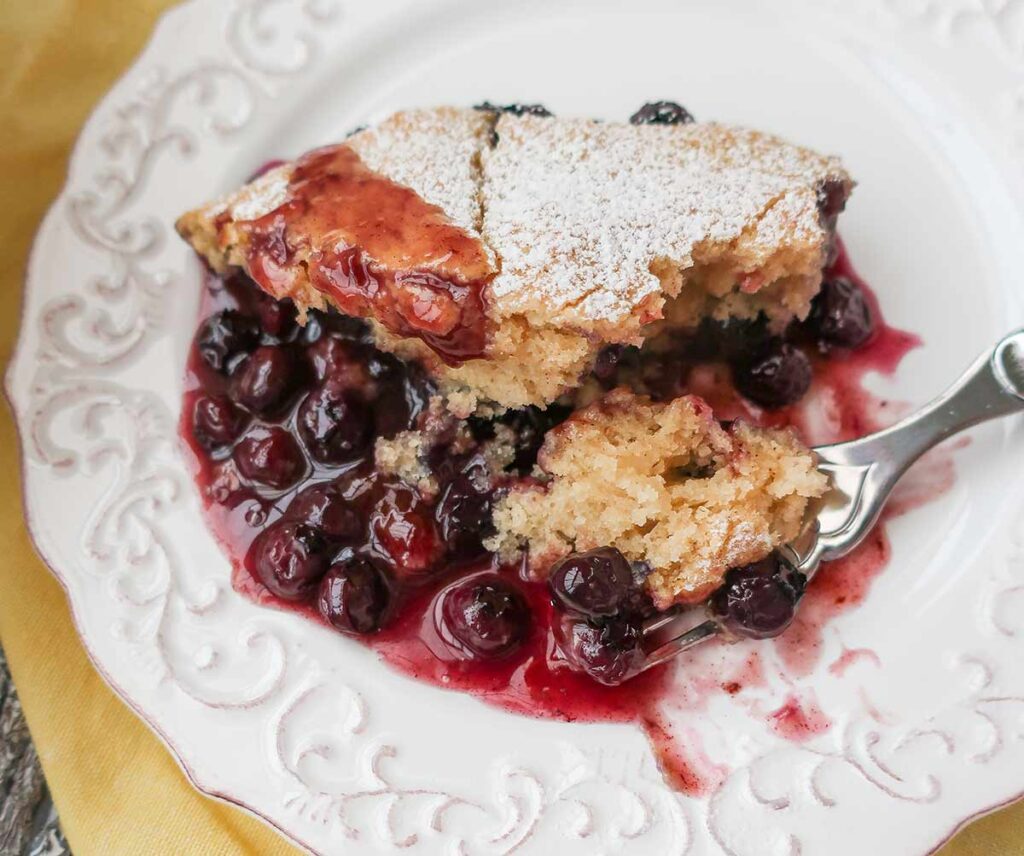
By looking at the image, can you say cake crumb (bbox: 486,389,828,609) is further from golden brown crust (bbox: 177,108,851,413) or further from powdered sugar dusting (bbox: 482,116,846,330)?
powdered sugar dusting (bbox: 482,116,846,330)

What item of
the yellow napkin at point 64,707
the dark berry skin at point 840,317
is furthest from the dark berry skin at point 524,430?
the yellow napkin at point 64,707

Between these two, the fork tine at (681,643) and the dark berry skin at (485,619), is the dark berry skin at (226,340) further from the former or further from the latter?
the fork tine at (681,643)

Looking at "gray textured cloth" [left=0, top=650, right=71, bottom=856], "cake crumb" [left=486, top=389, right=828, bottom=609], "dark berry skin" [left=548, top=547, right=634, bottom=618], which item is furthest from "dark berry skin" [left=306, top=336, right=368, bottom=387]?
"gray textured cloth" [left=0, top=650, right=71, bottom=856]

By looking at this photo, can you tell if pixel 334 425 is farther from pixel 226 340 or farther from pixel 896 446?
pixel 896 446

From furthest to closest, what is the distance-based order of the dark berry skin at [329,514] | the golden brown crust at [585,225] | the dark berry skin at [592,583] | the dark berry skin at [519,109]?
1. the dark berry skin at [519,109]
2. the dark berry skin at [329,514]
3. the golden brown crust at [585,225]
4. the dark berry skin at [592,583]

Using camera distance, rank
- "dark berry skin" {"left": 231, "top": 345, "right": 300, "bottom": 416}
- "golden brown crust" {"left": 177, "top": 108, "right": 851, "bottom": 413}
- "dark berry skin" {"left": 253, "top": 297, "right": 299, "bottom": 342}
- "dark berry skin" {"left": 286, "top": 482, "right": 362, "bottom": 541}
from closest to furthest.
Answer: "golden brown crust" {"left": 177, "top": 108, "right": 851, "bottom": 413}, "dark berry skin" {"left": 286, "top": 482, "right": 362, "bottom": 541}, "dark berry skin" {"left": 231, "top": 345, "right": 300, "bottom": 416}, "dark berry skin" {"left": 253, "top": 297, "right": 299, "bottom": 342}

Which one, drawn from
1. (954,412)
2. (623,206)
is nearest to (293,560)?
(623,206)

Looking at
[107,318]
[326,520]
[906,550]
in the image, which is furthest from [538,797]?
[107,318]

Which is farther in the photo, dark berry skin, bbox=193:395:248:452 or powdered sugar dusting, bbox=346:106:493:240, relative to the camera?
dark berry skin, bbox=193:395:248:452
